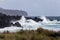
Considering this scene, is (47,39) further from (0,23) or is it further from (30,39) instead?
(0,23)

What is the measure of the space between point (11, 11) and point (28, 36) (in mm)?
82429

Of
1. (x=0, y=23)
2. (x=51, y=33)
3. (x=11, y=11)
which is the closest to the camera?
(x=51, y=33)

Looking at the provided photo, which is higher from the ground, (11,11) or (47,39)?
(11,11)

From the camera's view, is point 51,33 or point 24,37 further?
point 51,33

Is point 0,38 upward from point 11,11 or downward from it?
downward

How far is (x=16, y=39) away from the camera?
1380 centimetres

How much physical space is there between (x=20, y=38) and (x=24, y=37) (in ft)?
0.75

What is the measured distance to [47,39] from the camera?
14094 mm

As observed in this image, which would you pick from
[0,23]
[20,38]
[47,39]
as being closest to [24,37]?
[20,38]

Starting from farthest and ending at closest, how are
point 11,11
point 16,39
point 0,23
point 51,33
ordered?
point 11,11 < point 0,23 < point 51,33 < point 16,39

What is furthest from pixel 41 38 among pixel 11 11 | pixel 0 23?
pixel 11 11

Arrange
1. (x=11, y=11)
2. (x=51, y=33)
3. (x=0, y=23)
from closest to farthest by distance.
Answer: (x=51, y=33) → (x=0, y=23) → (x=11, y=11)

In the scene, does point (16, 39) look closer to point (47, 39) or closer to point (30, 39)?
Answer: point (30, 39)

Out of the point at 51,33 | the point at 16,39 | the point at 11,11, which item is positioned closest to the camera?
the point at 16,39
